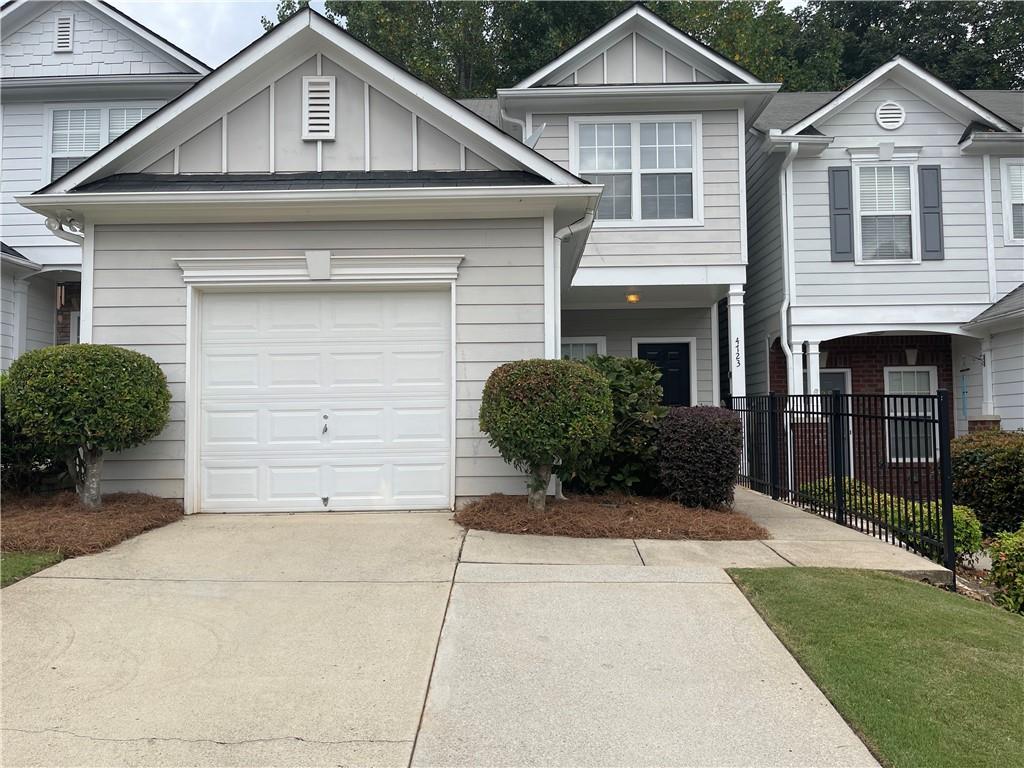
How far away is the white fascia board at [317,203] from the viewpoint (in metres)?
6.73

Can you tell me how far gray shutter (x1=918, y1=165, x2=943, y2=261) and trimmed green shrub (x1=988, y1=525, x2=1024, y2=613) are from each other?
813 cm

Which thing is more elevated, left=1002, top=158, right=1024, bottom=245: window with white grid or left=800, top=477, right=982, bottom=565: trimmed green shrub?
left=1002, top=158, right=1024, bottom=245: window with white grid

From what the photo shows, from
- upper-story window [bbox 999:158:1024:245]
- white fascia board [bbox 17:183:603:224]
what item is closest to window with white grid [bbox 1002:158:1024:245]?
upper-story window [bbox 999:158:1024:245]

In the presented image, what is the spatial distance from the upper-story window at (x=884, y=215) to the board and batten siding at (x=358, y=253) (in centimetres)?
808

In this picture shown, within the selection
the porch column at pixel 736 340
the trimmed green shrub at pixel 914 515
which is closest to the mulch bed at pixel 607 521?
the trimmed green shrub at pixel 914 515

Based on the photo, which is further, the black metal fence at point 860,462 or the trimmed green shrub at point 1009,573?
the black metal fence at point 860,462

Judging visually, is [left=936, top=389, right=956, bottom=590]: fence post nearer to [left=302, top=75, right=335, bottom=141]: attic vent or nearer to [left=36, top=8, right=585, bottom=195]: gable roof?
[left=36, top=8, right=585, bottom=195]: gable roof

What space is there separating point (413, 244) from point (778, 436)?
17.6ft

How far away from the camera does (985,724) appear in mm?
2953

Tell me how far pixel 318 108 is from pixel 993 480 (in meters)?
9.05

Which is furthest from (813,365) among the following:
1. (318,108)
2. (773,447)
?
(318,108)

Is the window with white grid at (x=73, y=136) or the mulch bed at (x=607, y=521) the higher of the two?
the window with white grid at (x=73, y=136)

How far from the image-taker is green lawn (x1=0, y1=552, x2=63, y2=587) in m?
4.75

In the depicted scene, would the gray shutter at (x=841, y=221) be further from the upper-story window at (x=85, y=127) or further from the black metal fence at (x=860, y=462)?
the upper-story window at (x=85, y=127)
